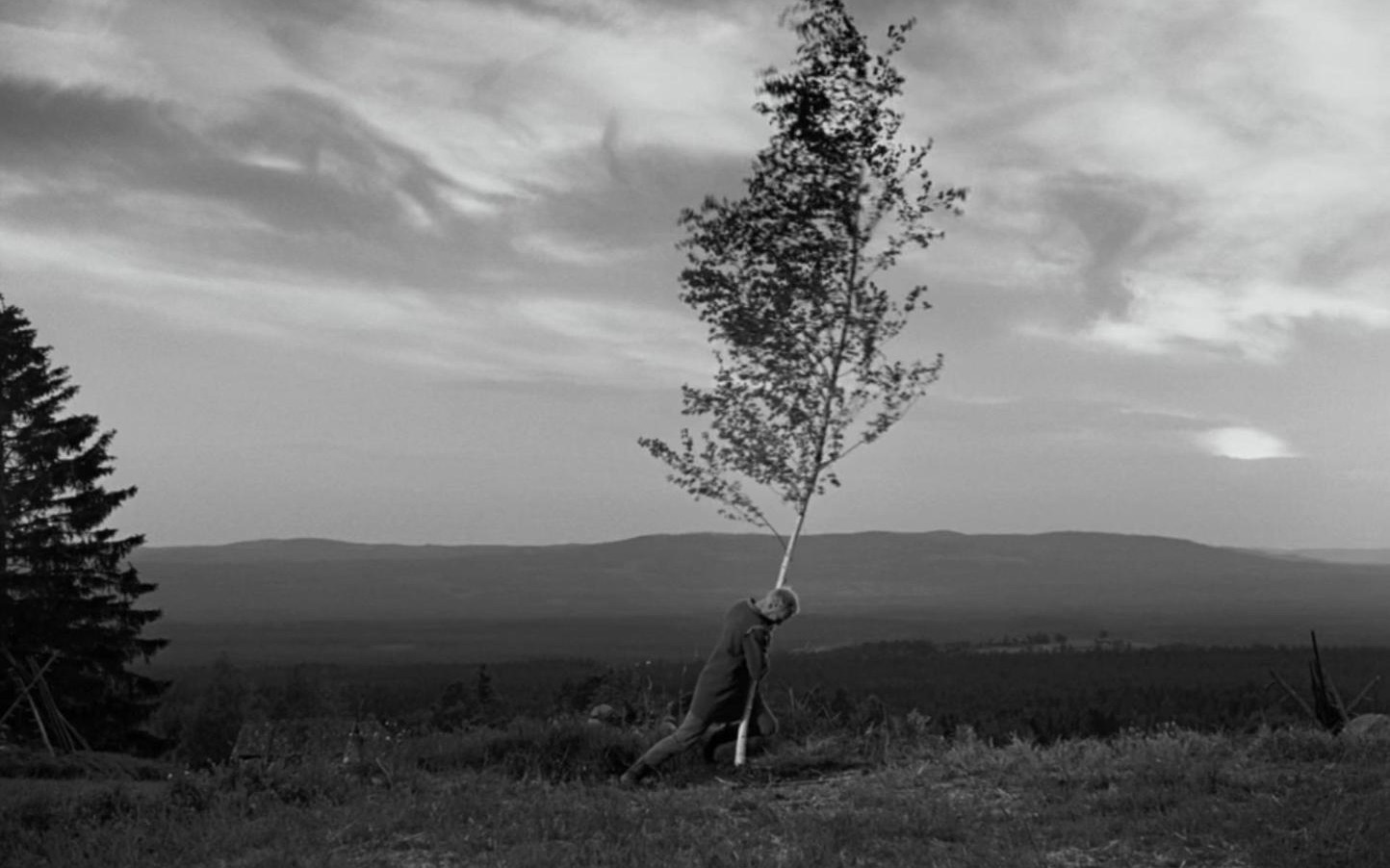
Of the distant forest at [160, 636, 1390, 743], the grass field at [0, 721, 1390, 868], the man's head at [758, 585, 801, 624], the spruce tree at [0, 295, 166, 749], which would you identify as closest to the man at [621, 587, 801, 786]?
the man's head at [758, 585, 801, 624]

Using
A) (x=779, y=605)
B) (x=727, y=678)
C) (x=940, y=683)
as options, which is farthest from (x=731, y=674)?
(x=940, y=683)

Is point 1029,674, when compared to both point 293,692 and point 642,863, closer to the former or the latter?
point 293,692

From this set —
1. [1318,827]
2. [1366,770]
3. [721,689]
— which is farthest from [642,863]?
[1366,770]

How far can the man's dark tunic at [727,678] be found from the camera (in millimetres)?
15250

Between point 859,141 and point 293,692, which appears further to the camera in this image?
point 293,692

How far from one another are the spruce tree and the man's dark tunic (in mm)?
29136

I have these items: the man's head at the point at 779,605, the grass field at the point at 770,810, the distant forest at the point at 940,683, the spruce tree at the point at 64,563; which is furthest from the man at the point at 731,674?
the spruce tree at the point at 64,563

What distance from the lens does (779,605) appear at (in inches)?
602

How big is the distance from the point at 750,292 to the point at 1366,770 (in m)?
9.16

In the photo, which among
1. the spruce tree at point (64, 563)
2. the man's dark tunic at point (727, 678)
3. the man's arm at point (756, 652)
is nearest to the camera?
the man's arm at point (756, 652)

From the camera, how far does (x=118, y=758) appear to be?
96.3 feet

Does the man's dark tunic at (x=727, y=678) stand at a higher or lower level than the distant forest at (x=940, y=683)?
higher

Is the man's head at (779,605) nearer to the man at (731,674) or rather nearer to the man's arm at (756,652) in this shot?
the man at (731,674)

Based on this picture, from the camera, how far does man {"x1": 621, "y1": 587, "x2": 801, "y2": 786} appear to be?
49.9 ft
